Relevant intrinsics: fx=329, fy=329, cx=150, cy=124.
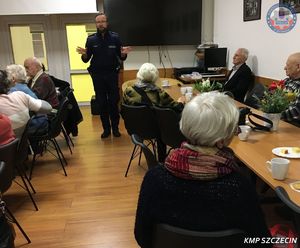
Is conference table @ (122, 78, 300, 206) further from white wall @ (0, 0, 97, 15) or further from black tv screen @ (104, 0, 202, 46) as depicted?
white wall @ (0, 0, 97, 15)

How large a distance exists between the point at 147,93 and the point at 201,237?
2.21m

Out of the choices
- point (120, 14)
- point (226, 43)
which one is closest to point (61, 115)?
point (120, 14)

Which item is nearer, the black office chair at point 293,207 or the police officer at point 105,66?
the black office chair at point 293,207

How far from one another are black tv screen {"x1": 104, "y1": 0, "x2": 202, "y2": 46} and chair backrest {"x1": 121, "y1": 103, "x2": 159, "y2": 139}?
10.4ft

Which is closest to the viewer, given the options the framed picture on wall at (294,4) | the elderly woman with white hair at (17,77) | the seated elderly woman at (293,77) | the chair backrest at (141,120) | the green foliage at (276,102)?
the green foliage at (276,102)

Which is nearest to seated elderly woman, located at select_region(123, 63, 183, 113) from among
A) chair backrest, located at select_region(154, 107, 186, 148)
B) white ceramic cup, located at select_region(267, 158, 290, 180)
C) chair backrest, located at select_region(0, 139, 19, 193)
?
chair backrest, located at select_region(154, 107, 186, 148)

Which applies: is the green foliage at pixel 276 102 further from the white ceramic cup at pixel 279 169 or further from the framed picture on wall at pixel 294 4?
the framed picture on wall at pixel 294 4

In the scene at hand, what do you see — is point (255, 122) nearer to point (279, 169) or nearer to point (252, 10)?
point (279, 169)

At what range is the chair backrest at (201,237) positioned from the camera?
3.74 feet

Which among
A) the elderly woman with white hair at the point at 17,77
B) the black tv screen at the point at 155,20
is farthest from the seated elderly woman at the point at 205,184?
the black tv screen at the point at 155,20

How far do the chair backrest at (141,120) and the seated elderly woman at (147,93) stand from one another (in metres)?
0.15

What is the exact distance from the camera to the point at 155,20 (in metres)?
5.93

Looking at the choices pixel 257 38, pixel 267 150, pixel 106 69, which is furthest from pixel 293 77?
pixel 106 69

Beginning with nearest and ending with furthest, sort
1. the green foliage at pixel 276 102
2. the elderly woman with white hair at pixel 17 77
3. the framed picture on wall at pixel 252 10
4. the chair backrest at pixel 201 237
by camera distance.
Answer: the chair backrest at pixel 201 237
the green foliage at pixel 276 102
the elderly woman with white hair at pixel 17 77
the framed picture on wall at pixel 252 10
